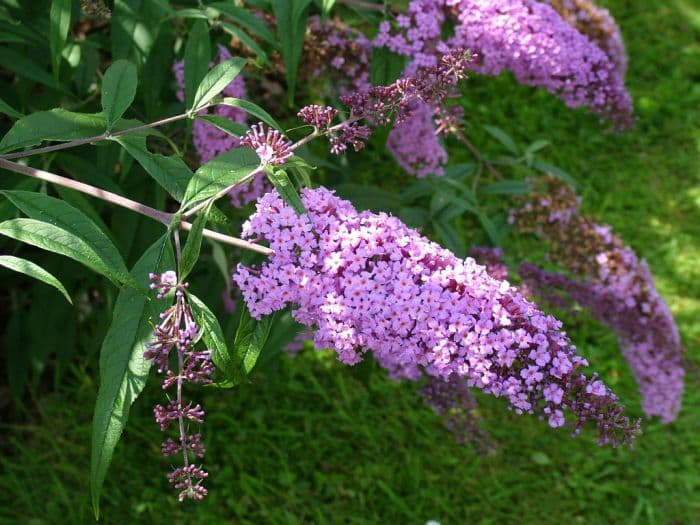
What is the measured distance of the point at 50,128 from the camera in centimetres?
156

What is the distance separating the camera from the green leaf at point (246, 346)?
60.9 inches

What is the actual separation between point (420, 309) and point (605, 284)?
1596 mm

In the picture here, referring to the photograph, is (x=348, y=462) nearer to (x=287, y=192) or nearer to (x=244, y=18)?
(x=244, y=18)

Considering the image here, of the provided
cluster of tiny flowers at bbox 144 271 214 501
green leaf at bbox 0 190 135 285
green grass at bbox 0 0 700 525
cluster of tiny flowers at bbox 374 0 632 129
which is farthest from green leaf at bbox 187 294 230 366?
green grass at bbox 0 0 700 525

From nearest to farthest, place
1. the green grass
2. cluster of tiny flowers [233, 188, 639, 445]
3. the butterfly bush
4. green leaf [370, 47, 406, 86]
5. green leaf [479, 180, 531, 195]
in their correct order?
cluster of tiny flowers [233, 188, 639, 445]
the butterfly bush
green leaf [370, 47, 406, 86]
green leaf [479, 180, 531, 195]
the green grass

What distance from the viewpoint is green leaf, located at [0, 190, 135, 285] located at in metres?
1.34

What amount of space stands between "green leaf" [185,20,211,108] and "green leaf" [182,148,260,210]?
2.03ft

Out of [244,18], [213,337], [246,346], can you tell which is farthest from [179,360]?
[244,18]

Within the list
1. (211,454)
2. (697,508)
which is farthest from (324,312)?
(697,508)

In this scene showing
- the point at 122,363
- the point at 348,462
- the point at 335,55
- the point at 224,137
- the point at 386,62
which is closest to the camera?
the point at 122,363

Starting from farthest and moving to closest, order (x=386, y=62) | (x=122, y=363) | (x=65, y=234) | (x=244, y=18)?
(x=386, y=62), (x=244, y=18), (x=122, y=363), (x=65, y=234)

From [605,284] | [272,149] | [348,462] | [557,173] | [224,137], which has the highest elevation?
[272,149]

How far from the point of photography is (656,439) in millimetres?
3639

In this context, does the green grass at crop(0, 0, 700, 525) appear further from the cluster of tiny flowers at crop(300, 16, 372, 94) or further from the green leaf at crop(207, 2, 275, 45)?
the green leaf at crop(207, 2, 275, 45)
